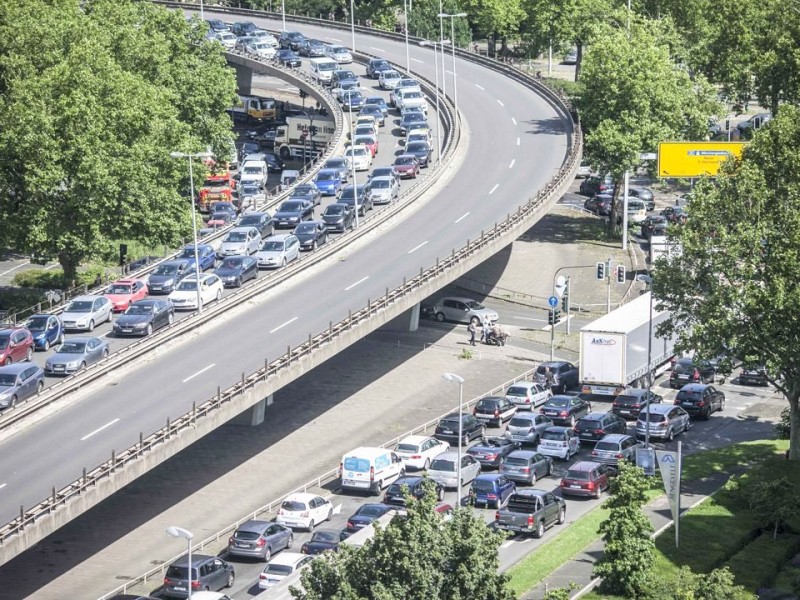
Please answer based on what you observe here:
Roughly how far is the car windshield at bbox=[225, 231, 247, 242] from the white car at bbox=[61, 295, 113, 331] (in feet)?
36.4

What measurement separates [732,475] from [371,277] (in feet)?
74.1

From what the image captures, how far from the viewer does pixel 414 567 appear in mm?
48312

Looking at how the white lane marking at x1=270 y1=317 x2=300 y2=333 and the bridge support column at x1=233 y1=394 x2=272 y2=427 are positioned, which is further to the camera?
the bridge support column at x1=233 y1=394 x2=272 y2=427

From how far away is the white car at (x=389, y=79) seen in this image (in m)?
133

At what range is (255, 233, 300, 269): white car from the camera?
87.9 m

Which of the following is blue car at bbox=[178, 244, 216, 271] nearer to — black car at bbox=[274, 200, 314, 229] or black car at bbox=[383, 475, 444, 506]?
black car at bbox=[274, 200, 314, 229]

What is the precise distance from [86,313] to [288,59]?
204 feet

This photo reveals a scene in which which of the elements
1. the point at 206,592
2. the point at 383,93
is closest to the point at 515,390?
the point at 206,592

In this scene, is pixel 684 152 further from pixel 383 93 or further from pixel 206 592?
pixel 206 592

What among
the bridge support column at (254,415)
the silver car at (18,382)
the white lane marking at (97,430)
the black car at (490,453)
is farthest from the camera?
the bridge support column at (254,415)

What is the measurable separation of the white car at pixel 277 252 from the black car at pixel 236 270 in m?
1.28

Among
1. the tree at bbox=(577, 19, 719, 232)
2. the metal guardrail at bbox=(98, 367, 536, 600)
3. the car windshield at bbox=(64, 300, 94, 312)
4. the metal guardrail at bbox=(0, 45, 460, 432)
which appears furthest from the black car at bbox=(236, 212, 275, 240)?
the tree at bbox=(577, 19, 719, 232)

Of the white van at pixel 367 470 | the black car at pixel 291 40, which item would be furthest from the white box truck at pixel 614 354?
the black car at pixel 291 40

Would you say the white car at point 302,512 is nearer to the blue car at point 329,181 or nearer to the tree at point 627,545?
the tree at point 627,545
